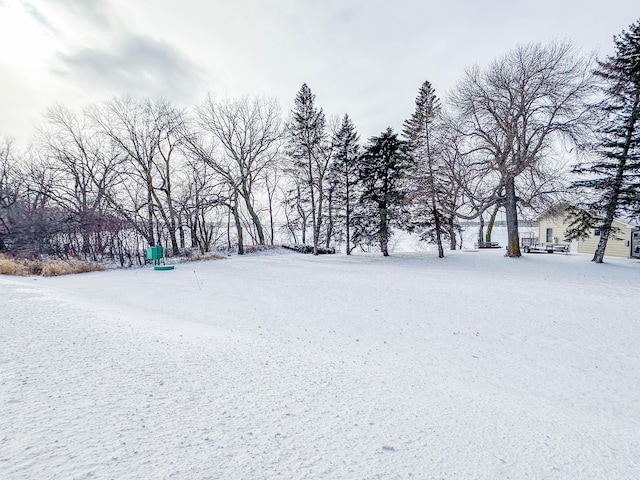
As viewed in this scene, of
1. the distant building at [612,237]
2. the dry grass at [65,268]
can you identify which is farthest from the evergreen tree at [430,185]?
the dry grass at [65,268]

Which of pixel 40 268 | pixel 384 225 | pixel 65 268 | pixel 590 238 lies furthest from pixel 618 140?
pixel 40 268

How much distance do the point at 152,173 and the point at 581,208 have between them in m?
26.7

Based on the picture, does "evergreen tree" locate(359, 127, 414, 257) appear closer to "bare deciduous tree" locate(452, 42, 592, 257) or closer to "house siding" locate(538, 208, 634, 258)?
"bare deciduous tree" locate(452, 42, 592, 257)

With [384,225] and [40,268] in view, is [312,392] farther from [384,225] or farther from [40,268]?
[384,225]

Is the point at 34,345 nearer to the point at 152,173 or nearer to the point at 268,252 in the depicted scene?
the point at 268,252

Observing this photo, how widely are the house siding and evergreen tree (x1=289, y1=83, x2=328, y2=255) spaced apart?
44.0 feet

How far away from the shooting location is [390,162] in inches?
628

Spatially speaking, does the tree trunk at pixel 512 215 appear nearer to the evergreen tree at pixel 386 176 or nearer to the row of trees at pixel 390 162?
the row of trees at pixel 390 162

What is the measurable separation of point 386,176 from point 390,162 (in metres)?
0.79

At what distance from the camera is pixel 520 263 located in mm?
12969

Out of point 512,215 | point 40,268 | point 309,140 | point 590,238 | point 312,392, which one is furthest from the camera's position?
point 590,238

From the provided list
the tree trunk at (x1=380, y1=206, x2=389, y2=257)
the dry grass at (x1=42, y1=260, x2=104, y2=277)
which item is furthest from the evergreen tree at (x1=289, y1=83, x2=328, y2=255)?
the dry grass at (x1=42, y1=260, x2=104, y2=277)

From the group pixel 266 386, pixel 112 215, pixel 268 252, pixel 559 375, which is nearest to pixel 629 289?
pixel 559 375

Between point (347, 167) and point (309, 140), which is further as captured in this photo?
point (309, 140)
